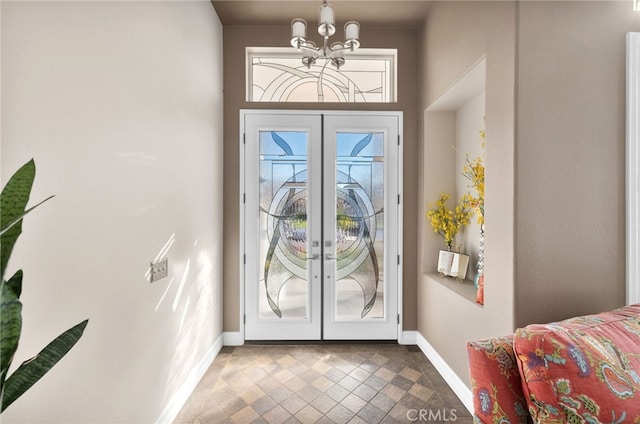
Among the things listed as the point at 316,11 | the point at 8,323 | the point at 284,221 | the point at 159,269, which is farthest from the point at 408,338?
the point at 316,11

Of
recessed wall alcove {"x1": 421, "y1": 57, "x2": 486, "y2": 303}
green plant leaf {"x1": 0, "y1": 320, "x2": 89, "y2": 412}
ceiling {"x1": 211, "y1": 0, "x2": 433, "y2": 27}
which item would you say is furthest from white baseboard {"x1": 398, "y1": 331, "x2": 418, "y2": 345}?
ceiling {"x1": 211, "y1": 0, "x2": 433, "y2": 27}

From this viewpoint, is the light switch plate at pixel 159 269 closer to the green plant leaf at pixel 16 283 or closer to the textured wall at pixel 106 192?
the textured wall at pixel 106 192

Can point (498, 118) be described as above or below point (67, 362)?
above

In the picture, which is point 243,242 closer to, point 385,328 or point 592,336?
point 385,328

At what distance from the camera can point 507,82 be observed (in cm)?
148

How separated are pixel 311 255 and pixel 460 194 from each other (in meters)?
1.50

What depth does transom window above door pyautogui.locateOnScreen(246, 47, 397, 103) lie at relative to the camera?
2.74 m

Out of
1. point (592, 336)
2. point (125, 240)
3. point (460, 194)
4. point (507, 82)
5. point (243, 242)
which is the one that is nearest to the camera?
point (592, 336)

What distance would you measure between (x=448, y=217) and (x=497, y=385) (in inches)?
65.1

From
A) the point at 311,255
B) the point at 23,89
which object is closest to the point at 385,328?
the point at 311,255

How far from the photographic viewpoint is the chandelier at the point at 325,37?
176cm

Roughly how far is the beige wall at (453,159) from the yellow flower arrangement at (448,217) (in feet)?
0.25

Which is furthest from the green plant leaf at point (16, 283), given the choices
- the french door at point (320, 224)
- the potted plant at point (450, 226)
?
the potted plant at point (450, 226)

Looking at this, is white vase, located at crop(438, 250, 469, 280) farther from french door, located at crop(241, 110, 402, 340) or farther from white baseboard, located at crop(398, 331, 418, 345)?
white baseboard, located at crop(398, 331, 418, 345)
